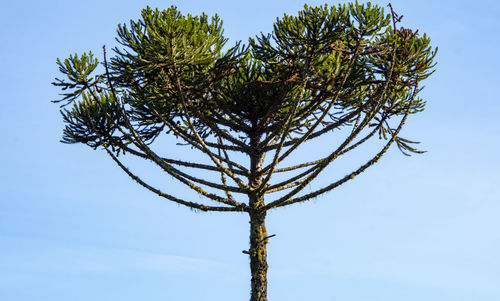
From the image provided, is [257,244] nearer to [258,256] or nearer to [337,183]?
[258,256]

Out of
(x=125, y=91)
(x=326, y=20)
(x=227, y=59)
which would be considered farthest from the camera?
(x=125, y=91)

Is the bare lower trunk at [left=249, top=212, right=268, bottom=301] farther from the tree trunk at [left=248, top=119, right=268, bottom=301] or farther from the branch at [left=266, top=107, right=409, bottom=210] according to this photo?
the branch at [left=266, top=107, right=409, bottom=210]

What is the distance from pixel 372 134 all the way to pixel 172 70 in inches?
162

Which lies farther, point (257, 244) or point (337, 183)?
point (257, 244)

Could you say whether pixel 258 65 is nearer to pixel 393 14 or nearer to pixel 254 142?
pixel 254 142

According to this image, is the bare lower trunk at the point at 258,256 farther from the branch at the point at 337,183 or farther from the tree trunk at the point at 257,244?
the branch at the point at 337,183

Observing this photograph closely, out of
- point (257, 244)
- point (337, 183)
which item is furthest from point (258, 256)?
point (337, 183)

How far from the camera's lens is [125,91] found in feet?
43.6

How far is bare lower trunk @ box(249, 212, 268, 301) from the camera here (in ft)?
Answer: 38.0

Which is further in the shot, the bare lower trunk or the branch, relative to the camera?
the bare lower trunk

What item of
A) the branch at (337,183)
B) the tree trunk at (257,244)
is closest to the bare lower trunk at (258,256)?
the tree trunk at (257,244)

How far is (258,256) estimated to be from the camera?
38.4 feet

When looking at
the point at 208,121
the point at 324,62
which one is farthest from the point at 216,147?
the point at 324,62

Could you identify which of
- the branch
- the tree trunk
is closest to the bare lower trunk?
the tree trunk
